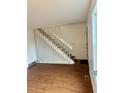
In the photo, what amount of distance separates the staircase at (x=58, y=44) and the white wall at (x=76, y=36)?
1.05ft

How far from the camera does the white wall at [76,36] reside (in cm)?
831

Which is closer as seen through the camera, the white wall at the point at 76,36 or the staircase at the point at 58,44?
the staircase at the point at 58,44

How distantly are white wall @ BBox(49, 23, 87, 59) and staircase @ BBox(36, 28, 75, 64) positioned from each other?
0.32 metres

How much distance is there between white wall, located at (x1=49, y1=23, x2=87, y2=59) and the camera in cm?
831

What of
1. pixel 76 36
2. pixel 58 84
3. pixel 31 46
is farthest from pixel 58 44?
pixel 58 84

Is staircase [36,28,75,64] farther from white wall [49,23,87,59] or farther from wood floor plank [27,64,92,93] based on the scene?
wood floor plank [27,64,92,93]

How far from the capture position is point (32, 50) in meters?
7.78

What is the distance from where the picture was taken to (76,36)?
839cm

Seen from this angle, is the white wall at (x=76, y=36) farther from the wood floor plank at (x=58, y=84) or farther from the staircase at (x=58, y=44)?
the wood floor plank at (x=58, y=84)

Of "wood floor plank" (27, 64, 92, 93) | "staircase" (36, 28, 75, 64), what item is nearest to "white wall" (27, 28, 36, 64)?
"staircase" (36, 28, 75, 64)

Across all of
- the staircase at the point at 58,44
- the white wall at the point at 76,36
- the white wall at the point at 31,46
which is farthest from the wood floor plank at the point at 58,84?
the white wall at the point at 76,36
